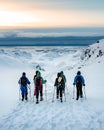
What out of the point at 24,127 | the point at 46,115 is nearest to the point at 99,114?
the point at 46,115

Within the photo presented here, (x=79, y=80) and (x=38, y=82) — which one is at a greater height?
(x=79, y=80)

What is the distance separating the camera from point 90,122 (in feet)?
50.2

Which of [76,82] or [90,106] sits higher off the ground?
[76,82]

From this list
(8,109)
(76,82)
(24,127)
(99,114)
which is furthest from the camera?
(76,82)

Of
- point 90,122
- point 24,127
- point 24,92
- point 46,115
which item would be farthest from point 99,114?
point 24,92

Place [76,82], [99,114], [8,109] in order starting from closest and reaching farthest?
[99,114] → [8,109] → [76,82]

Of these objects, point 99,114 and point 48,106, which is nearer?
point 99,114

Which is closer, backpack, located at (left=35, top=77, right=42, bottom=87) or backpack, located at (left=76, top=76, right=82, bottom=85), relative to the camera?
backpack, located at (left=35, top=77, right=42, bottom=87)

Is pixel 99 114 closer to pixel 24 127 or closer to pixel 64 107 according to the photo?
pixel 64 107

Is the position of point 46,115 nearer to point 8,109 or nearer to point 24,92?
point 8,109

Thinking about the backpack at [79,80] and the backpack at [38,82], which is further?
the backpack at [79,80]

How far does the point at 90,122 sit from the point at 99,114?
5.78ft

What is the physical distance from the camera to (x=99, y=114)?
16906 millimetres

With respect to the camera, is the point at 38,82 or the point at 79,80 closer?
the point at 38,82
